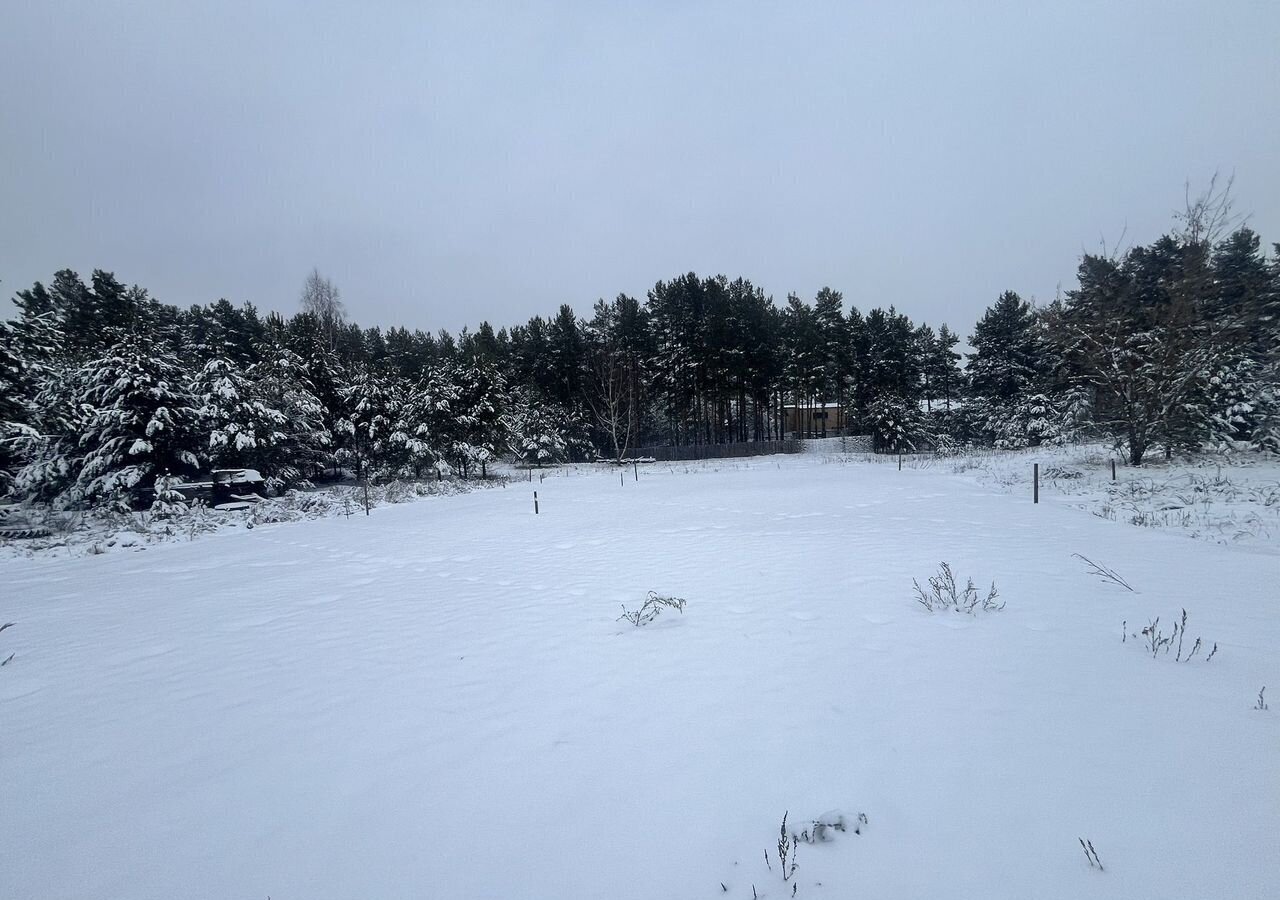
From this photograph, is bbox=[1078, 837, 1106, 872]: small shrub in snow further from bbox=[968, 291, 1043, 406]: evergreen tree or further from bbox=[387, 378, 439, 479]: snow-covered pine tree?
bbox=[968, 291, 1043, 406]: evergreen tree

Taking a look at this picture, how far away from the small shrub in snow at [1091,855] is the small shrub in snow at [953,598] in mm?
2983

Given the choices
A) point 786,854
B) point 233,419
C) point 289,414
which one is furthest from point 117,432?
point 786,854

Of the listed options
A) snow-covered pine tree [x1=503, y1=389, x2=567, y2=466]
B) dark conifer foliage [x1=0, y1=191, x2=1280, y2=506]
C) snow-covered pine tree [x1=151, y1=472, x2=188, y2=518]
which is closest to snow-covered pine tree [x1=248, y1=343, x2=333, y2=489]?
dark conifer foliage [x1=0, y1=191, x2=1280, y2=506]

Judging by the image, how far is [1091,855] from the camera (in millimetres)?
1950

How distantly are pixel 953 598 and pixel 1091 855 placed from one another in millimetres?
3231

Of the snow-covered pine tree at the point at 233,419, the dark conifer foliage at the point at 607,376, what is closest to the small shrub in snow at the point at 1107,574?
the dark conifer foliage at the point at 607,376

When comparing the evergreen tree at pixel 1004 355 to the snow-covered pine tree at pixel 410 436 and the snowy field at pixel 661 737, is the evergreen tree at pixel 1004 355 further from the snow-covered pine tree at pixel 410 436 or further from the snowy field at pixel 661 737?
the snow-covered pine tree at pixel 410 436

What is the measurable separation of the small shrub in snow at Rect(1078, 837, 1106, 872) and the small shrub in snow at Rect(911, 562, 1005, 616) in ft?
9.79

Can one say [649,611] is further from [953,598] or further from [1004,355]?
[1004,355]

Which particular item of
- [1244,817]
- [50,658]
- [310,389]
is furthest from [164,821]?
[310,389]

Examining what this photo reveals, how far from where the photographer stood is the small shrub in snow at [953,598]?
479 cm

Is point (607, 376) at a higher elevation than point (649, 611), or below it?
higher

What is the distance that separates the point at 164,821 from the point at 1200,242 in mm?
25750

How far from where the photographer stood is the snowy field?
6.83 ft
